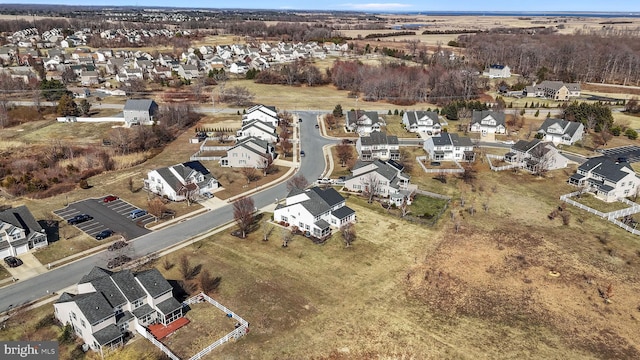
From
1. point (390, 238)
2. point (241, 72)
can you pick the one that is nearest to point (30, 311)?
point (390, 238)

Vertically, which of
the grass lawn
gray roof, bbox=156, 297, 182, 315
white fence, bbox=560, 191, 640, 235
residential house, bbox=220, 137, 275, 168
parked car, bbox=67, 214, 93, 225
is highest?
residential house, bbox=220, 137, 275, 168

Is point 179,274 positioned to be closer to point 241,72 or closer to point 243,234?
point 243,234

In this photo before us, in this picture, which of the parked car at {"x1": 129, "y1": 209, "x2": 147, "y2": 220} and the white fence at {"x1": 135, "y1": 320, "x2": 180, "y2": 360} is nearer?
the white fence at {"x1": 135, "y1": 320, "x2": 180, "y2": 360}

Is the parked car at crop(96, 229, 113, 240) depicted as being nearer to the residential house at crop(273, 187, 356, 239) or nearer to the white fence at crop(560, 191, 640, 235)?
the residential house at crop(273, 187, 356, 239)

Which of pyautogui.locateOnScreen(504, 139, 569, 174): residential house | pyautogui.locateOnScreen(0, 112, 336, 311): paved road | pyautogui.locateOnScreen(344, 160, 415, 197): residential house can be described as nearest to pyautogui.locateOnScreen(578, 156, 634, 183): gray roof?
pyautogui.locateOnScreen(504, 139, 569, 174): residential house

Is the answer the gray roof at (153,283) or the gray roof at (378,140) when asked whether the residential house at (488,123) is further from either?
the gray roof at (153,283)
